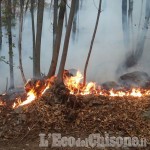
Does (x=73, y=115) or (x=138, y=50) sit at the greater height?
(x=138, y=50)

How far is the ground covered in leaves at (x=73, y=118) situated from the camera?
7121 mm

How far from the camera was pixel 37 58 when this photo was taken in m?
10.2

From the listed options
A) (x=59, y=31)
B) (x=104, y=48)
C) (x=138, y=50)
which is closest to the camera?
(x=59, y=31)

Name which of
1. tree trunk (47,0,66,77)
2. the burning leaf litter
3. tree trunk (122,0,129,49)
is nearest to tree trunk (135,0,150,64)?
tree trunk (122,0,129,49)

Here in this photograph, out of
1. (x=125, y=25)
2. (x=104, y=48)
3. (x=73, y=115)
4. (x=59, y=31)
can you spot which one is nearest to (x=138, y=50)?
(x=125, y=25)

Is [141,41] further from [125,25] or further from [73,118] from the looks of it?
[73,118]

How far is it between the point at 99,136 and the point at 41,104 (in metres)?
1.77

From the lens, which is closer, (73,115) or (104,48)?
(73,115)

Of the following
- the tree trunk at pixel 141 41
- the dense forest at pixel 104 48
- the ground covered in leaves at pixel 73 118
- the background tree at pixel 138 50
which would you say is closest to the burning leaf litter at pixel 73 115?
the ground covered in leaves at pixel 73 118

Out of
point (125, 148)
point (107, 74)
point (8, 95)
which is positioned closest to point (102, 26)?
point (107, 74)

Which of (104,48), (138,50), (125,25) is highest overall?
(125,25)

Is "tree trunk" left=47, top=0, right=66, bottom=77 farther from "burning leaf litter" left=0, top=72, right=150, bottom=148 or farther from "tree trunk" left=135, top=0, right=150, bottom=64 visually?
"tree trunk" left=135, top=0, right=150, bottom=64

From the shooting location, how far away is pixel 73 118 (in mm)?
7527

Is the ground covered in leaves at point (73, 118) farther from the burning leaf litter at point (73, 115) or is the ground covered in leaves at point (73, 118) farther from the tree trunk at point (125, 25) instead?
the tree trunk at point (125, 25)
